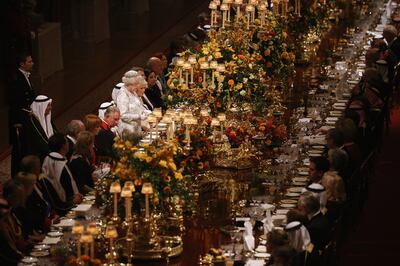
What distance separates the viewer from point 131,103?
14.4 metres

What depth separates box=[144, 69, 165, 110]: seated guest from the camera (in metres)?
16.0

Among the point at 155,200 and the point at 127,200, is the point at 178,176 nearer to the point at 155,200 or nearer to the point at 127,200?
the point at 155,200

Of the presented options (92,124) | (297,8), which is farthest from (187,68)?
(297,8)

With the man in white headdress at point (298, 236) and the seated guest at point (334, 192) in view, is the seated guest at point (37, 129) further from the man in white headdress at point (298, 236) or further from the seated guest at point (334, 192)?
the man in white headdress at point (298, 236)

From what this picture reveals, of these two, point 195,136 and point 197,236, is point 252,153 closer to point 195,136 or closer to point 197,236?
point 195,136

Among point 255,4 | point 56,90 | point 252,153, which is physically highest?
point 255,4

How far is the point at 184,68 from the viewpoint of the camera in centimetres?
1377

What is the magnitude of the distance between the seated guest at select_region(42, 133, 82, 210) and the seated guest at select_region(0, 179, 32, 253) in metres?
1.08

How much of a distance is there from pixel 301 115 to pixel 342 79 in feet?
6.36

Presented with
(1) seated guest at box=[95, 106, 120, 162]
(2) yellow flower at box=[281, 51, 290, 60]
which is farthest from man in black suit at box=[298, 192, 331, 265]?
(2) yellow flower at box=[281, 51, 290, 60]

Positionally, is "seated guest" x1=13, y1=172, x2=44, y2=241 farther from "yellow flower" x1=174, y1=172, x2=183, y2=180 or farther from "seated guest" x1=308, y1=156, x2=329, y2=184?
"seated guest" x1=308, y1=156, x2=329, y2=184

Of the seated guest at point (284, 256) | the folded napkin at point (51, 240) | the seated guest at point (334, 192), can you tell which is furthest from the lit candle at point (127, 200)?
the seated guest at point (334, 192)

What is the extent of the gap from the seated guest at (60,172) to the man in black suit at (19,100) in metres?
2.07

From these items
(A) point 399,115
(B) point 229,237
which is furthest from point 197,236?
(A) point 399,115
